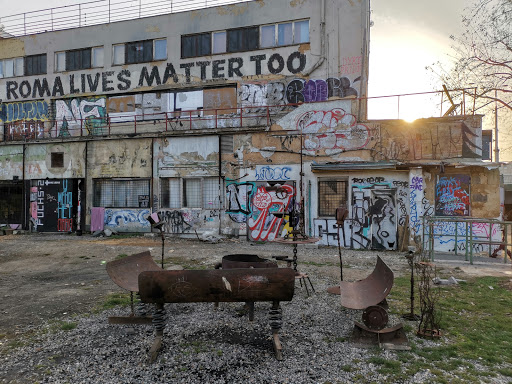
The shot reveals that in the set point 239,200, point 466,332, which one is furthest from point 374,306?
point 239,200

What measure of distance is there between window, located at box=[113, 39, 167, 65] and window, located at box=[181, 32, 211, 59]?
1238 millimetres

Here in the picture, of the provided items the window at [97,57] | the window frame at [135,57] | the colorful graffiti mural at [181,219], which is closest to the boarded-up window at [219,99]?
the window frame at [135,57]

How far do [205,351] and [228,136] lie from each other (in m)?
12.1

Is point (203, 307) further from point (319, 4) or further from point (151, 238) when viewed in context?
point (319, 4)

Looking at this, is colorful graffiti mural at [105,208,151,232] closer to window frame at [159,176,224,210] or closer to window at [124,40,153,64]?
window frame at [159,176,224,210]

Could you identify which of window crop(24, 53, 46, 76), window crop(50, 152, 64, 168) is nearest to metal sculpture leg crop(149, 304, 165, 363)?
window crop(50, 152, 64, 168)

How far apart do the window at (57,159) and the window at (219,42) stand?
10.2 meters

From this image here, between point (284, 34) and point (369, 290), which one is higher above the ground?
point (284, 34)

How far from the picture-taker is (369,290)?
18.8ft

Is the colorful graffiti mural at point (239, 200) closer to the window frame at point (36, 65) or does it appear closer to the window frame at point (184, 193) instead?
the window frame at point (184, 193)

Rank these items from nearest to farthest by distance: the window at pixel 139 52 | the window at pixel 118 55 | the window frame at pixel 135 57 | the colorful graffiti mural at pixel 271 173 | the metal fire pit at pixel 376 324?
the metal fire pit at pixel 376 324, the colorful graffiti mural at pixel 271 173, the window frame at pixel 135 57, the window at pixel 139 52, the window at pixel 118 55

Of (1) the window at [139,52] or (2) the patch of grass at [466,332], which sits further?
(1) the window at [139,52]

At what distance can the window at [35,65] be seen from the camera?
2275 cm

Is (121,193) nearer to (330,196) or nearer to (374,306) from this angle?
(330,196)
